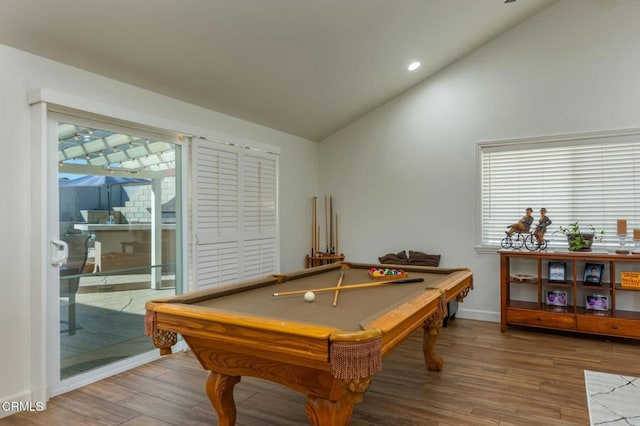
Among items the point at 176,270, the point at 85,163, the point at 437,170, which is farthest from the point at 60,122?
the point at 437,170

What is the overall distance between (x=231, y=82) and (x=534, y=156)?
339 cm

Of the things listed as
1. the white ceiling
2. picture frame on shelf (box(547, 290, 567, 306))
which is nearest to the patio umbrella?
the white ceiling

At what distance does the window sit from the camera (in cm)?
414

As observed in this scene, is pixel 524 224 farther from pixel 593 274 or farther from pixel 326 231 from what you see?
pixel 326 231

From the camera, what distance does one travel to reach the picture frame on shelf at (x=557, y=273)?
13.5 feet

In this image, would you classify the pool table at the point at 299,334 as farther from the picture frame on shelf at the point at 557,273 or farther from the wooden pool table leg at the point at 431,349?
the picture frame on shelf at the point at 557,273

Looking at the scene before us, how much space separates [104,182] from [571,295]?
471cm

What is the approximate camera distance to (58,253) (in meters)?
2.77

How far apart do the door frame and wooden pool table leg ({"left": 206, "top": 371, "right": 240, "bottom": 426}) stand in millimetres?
1315

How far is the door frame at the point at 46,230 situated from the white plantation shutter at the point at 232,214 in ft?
3.21

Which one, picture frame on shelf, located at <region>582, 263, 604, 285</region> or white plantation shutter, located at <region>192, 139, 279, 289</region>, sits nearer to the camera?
white plantation shutter, located at <region>192, 139, 279, 289</region>

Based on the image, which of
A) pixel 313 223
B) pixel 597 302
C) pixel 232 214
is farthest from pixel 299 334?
Answer: pixel 313 223

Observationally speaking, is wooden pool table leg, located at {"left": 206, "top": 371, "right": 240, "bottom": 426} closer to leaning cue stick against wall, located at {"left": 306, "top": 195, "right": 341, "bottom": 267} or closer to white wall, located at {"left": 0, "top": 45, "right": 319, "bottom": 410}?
white wall, located at {"left": 0, "top": 45, "right": 319, "bottom": 410}


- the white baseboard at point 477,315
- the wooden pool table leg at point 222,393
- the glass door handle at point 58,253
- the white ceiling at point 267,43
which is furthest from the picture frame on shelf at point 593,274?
the glass door handle at point 58,253
